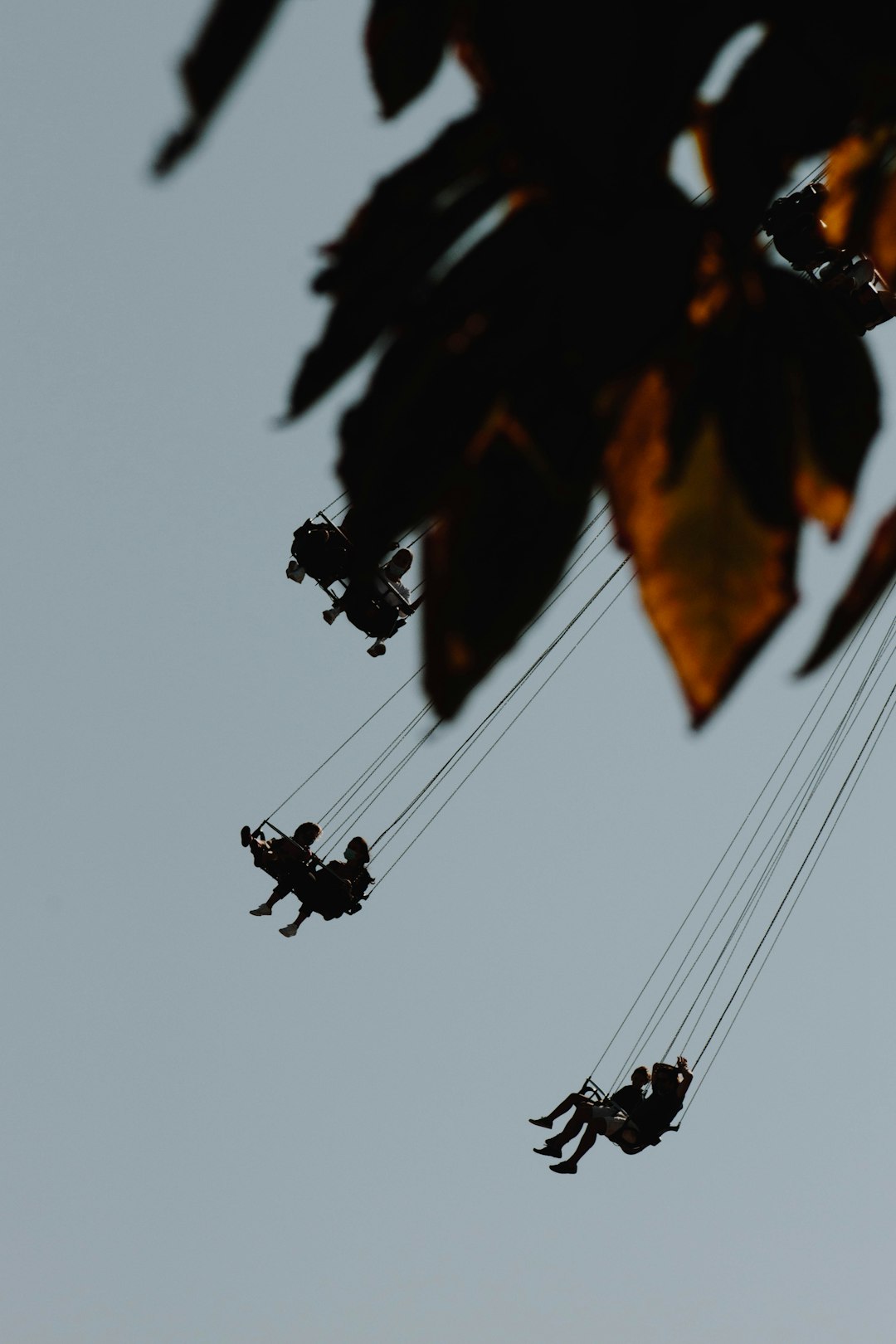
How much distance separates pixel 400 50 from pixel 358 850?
17.2 m

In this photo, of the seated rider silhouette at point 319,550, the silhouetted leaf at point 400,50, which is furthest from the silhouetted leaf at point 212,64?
the seated rider silhouette at point 319,550

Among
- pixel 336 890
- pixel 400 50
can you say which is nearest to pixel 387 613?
pixel 336 890

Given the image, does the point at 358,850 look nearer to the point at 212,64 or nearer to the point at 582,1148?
the point at 582,1148

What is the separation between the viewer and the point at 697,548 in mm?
726

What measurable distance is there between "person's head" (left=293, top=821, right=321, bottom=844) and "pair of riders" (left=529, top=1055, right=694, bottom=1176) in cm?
376

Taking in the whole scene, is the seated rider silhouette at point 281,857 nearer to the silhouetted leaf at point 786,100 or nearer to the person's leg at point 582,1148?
the person's leg at point 582,1148

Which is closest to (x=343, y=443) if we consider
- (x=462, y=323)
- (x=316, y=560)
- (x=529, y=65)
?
(x=462, y=323)

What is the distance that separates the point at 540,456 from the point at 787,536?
11cm

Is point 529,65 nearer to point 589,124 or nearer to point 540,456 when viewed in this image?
point 589,124

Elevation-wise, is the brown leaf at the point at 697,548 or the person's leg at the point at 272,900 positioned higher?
the brown leaf at the point at 697,548

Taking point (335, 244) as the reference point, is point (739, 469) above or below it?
below

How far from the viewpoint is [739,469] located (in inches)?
28.5

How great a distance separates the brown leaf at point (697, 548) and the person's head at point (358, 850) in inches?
668

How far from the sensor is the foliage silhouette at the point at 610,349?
707mm
